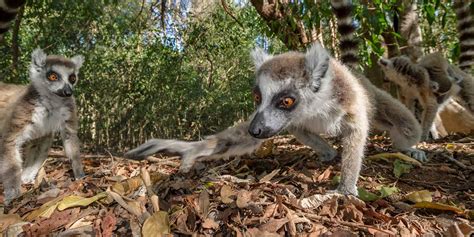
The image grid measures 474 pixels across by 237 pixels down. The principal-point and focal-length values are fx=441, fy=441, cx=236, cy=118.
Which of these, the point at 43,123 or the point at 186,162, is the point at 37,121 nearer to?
the point at 43,123

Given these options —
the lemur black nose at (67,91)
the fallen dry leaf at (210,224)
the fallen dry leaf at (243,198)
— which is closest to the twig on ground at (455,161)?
the fallen dry leaf at (243,198)

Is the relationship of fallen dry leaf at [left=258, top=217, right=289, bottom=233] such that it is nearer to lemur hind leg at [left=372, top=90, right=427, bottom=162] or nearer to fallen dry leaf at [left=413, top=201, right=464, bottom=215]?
fallen dry leaf at [left=413, top=201, right=464, bottom=215]

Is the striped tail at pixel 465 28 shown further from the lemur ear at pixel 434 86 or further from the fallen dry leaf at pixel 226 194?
the fallen dry leaf at pixel 226 194

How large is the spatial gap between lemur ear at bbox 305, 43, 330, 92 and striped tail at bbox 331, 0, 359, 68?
58.4 inches

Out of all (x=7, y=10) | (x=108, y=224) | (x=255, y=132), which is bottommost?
(x=108, y=224)

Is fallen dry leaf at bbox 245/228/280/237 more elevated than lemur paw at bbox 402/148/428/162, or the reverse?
lemur paw at bbox 402/148/428/162

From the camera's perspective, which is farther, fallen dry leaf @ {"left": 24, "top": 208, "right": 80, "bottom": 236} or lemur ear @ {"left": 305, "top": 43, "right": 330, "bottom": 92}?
lemur ear @ {"left": 305, "top": 43, "right": 330, "bottom": 92}

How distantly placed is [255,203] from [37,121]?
2365 millimetres

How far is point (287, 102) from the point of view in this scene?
297 cm

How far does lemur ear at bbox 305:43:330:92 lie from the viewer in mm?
3086

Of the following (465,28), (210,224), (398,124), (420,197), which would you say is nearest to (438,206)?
(420,197)

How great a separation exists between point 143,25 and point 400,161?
6.72 m

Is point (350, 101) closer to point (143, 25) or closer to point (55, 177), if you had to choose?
point (55, 177)

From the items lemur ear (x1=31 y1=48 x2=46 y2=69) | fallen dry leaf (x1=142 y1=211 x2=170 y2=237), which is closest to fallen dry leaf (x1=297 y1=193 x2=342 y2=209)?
fallen dry leaf (x1=142 y1=211 x2=170 y2=237)
